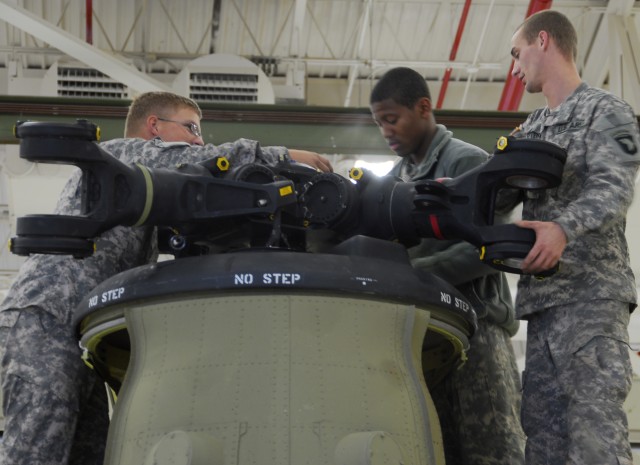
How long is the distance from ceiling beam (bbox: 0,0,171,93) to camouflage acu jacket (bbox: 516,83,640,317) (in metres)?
7.13

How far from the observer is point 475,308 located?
17.1ft

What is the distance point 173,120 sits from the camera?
5.86 m

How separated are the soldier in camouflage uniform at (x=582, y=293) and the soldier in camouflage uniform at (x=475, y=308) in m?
0.44

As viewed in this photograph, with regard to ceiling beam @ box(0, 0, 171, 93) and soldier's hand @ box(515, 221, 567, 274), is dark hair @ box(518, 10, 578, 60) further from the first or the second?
ceiling beam @ box(0, 0, 171, 93)

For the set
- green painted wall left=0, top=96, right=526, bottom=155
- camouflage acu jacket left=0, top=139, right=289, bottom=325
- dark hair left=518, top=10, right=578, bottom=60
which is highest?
dark hair left=518, top=10, right=578, bottom=60

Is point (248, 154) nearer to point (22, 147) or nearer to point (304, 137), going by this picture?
point (22, 147)

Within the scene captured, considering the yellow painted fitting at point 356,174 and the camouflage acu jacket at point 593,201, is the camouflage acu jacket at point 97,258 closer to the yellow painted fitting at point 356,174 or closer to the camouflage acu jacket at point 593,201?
the yellow painted fitting at point 356,174

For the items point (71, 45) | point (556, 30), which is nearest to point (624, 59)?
point (71, 45)

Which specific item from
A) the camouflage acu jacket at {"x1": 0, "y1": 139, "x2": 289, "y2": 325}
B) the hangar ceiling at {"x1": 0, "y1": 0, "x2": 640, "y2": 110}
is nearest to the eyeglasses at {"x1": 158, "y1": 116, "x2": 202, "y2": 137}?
the camouflage acu jacket at {"x1": 0, "y1": 139, "x2": 289, "y2": 325}

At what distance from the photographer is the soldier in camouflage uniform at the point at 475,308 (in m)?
5.05

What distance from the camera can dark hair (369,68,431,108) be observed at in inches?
219

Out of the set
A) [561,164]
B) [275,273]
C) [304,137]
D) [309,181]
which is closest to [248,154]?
[309,181]

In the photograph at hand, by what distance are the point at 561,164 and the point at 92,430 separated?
252cm

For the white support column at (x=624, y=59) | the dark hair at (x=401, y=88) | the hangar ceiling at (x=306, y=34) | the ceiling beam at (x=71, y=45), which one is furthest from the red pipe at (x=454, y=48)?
the dark hair at (x=401, y=88)
